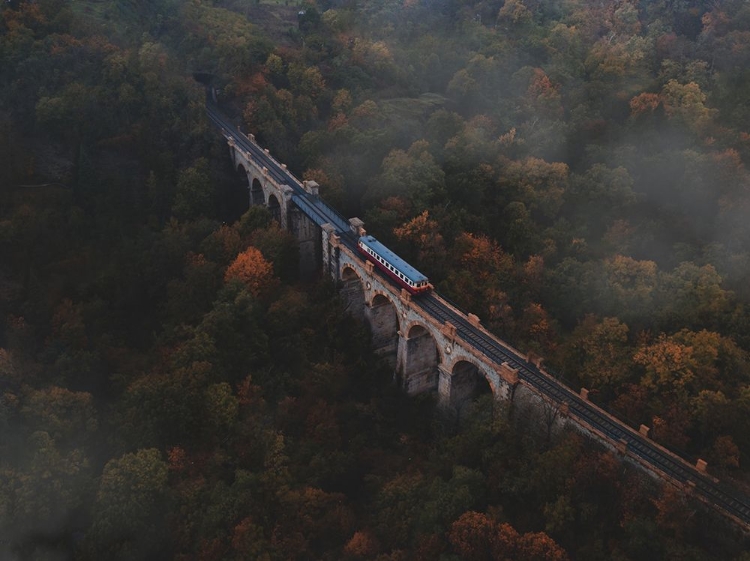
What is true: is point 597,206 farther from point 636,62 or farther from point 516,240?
point 636,62

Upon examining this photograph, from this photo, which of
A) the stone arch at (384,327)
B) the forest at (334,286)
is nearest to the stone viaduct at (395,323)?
the stone arch at (384,327)

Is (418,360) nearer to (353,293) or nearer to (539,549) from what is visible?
(353,293)

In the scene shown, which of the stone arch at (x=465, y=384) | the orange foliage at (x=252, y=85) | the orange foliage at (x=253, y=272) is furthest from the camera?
the orange foliage at (x=252, y=85)

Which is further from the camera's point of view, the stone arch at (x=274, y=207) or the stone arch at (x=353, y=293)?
the stone arch at (x=274, y=207)

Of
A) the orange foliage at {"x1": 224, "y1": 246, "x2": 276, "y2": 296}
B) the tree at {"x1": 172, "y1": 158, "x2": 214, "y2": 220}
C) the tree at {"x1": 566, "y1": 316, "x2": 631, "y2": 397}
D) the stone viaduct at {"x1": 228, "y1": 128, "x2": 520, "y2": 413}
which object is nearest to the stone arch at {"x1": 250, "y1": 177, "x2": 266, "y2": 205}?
the stone viaduct at {"x1": 228, "y1": 128, "x2": 520, "y2": 413}

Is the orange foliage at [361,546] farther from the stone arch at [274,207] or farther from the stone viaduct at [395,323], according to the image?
the stone arch at [274,207]

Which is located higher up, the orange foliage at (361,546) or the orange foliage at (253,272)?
Result: the orange foliage at (253,272)

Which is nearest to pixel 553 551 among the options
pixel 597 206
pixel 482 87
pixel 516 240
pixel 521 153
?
pixel 516 240

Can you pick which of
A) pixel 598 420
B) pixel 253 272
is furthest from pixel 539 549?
pixel 253 272
